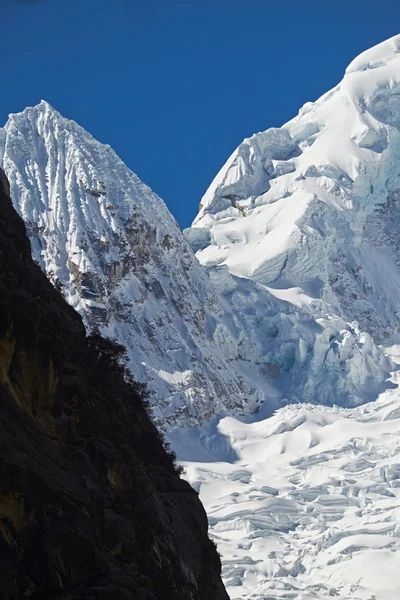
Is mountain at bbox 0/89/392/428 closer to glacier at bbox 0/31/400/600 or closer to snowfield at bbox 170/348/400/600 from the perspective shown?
glacier at bbox 0/31/400/600

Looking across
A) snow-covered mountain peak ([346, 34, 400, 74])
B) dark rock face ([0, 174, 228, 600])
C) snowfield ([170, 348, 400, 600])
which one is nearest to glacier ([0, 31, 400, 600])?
snowfield ([170, 348, 400, 600])

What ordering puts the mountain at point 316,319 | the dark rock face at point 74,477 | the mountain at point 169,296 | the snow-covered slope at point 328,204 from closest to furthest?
1. the dark rock face at point 74,477
2. the mountain at point 316,319
3. the mountain at point 169,296
4. the snow-covered slope at point 328,204

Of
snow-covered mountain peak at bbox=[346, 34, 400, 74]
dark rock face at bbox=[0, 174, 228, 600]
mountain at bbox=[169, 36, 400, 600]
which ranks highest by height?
snow-covered mountain peak at bbox=[346, 34, 400, 74]

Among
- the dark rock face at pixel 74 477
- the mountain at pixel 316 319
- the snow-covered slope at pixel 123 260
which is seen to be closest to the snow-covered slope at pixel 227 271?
the snow-covered slope at pixel 123 260

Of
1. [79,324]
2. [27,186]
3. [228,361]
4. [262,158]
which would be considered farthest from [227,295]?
[79,324]

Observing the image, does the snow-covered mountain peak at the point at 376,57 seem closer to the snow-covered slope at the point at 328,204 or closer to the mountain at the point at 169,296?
the snow-covered slope at the point at 328,204

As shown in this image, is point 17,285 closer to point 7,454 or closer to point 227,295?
point 7,454

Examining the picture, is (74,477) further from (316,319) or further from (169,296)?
(316,319)
